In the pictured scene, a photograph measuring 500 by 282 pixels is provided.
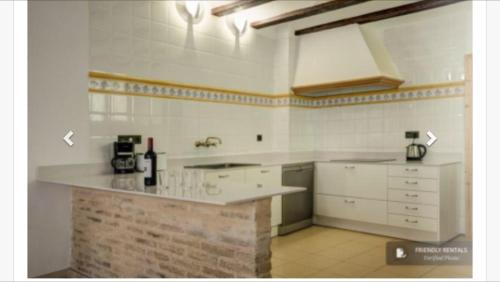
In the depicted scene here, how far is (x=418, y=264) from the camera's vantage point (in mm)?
3379

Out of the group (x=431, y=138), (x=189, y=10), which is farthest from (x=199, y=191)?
(x=431, y=138)

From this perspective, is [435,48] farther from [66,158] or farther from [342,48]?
[66,158]

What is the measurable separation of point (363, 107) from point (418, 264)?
7.11 feet

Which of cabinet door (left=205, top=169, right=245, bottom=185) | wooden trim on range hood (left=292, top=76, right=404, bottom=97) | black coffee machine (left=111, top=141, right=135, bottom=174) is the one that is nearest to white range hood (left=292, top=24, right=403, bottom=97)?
wooden trim on range hood (left=292, top=76, right=404, bottom=97)

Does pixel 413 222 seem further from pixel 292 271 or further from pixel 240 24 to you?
pixel 240 24

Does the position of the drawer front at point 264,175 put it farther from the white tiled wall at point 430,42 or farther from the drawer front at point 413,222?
the white tiled wall at point 430,42

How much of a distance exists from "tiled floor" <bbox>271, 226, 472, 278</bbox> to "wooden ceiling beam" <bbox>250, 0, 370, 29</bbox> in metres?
2.31

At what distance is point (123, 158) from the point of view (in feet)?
10.7

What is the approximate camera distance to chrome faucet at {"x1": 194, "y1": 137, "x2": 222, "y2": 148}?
13.4 feet

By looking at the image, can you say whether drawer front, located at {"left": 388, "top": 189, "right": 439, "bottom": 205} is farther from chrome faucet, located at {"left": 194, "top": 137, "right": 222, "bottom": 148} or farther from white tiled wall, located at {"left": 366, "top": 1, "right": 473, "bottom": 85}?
chrome faucet, located at {"left": 194, "top": 137, "right": 222, "bottom": 148}

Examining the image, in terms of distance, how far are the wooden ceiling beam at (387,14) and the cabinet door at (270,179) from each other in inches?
72.7
